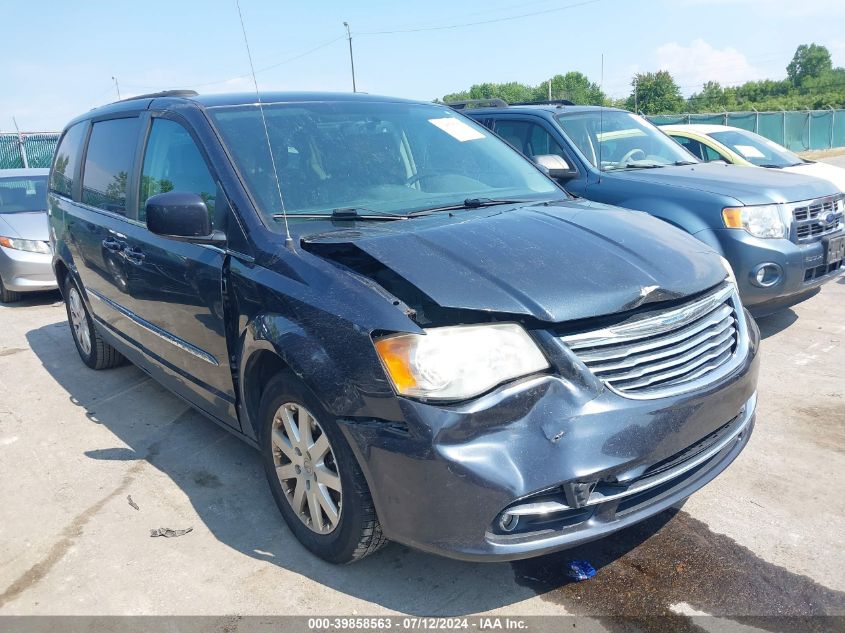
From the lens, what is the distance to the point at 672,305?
103 inches

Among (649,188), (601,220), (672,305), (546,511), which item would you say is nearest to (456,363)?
(546,511)

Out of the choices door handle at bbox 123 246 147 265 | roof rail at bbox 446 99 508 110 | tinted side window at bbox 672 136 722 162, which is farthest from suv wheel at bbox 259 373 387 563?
tinted side window at bbox 672 136 722 162

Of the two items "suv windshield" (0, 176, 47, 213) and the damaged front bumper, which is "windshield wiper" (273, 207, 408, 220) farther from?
"suv windshield" (0, 176, 47, 213)

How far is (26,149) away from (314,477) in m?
22.3

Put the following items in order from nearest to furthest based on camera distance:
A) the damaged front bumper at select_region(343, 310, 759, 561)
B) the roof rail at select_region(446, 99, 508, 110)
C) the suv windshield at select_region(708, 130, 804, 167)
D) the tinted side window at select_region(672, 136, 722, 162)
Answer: the damaged front bumper at select_region(343, 310, 759, 561), the roof rail at select_region(446, 99, 508, 110), the tinted side window at select_region(672, 136, 722, 162), the suv windshield at select_region(708, 130, 804, 167)

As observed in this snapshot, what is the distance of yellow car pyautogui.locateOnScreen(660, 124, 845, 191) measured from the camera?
8.62 meters

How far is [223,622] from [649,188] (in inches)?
170

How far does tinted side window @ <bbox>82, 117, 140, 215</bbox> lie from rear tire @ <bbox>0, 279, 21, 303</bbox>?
426cm

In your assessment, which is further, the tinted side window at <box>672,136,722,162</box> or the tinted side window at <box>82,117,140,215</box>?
the tinted side window at <box>672,136,722,162</box>

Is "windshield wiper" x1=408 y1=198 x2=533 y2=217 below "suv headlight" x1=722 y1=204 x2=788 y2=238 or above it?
above

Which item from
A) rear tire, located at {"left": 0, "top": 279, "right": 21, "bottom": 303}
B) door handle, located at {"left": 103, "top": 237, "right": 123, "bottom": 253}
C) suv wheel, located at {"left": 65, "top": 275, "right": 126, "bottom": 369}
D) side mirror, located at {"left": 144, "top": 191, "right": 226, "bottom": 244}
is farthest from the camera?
rear tire, located at {"left": 0, "top": 279, "right": 21, "bottom": 303}

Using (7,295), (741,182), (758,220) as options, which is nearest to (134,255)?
(758,220)

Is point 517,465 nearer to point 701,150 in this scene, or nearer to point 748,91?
point 701,150

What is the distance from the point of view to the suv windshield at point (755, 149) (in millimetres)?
8836
